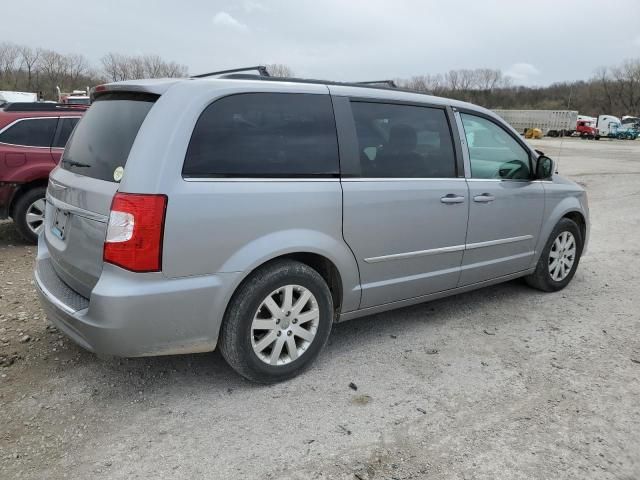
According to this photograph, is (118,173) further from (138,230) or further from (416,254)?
(416,254)

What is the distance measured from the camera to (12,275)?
201 inches

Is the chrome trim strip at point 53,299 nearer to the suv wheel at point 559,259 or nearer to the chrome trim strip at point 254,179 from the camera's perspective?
the chrome trim strip at point 254,179

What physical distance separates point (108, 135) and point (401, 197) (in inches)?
72.7

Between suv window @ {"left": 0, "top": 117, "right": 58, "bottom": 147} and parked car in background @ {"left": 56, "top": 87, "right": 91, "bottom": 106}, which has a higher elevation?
parked car in background @ {"left": 56, "top": 87, "right": 91, "bottom": 106}

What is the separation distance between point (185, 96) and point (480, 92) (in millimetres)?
120802

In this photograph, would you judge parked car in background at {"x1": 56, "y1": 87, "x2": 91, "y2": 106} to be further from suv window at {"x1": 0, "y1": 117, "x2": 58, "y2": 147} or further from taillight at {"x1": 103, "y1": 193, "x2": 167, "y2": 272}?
taillight at {"x1": 103, "y1": 193, "x2": 167, "y2": 272}

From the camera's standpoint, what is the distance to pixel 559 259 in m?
4.91

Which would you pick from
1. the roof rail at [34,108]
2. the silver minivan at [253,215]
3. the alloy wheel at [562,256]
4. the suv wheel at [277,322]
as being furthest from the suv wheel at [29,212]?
the alloy wheel at [562,256]

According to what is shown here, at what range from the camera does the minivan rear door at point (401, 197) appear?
3240 mm

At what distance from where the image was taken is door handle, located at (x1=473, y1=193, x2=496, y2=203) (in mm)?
3884

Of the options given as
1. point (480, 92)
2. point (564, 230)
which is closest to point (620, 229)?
point (564, 230)

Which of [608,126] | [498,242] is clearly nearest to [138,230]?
[498,242]

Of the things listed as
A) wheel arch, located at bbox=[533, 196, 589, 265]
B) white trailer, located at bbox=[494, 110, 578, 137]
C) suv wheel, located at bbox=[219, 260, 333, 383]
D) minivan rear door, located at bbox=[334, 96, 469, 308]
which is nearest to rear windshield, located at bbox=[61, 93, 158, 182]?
suv wheel, located at bbox=[219, 260, 333, 383]

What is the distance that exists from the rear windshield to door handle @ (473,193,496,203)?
2408 mm
